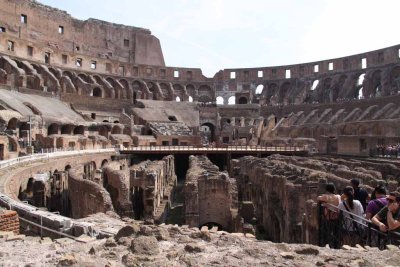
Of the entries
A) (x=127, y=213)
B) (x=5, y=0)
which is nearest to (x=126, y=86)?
(x=5, y=0)

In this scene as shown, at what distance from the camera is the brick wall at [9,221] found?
23.4 ft

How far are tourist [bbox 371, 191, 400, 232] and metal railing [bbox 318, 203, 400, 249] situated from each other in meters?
0.14

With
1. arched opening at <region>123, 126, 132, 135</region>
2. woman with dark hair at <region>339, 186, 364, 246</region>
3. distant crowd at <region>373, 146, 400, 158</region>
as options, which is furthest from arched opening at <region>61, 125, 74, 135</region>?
woman with dark hair at <region>339, 186, 364, 246</region>

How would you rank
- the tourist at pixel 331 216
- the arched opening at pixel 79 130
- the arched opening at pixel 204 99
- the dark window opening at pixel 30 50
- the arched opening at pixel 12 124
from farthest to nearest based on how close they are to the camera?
the arched opening at pixel 204 99 → the dark window opening at pixel 30 50 → the arched opening at pixel 79 130 → the arched opening at pixel 12 124 → the tourist at pixel 331 216

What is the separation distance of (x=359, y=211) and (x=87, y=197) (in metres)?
8.65

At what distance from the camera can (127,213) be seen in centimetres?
1280

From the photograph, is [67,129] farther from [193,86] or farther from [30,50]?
[193,86]

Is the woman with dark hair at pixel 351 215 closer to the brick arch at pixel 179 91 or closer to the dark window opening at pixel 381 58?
the dark window opening at pixel 381 58

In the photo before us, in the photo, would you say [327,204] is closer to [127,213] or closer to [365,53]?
[127,213]

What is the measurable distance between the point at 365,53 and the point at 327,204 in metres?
54.3

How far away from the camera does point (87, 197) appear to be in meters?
12.1

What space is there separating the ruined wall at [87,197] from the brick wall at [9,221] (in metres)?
3.12

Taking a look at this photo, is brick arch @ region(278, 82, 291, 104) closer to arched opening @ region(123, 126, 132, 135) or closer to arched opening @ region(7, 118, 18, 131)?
arched opening @ region(123, 126, 132, 135)

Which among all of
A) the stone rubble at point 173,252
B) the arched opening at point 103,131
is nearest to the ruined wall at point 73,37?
the arched opening at point 103,131
